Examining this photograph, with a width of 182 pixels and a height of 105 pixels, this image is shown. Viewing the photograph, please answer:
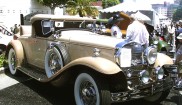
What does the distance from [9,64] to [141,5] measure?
426 inches

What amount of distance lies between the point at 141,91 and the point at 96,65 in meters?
0.90

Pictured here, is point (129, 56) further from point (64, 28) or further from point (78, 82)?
point (64, 28)

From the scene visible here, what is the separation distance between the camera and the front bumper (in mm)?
4367

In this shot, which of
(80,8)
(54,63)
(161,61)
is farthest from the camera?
(80,8)

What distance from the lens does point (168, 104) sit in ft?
17.7

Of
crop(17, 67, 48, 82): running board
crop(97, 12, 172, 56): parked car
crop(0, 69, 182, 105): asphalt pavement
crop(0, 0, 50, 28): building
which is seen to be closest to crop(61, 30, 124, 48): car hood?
crop(17, 67, 48, 82): running board

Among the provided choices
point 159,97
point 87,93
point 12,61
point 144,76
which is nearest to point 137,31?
point 159,97

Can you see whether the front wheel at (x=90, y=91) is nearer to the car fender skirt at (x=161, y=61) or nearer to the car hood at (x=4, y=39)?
the car fender skirt at (x=161, y=61)

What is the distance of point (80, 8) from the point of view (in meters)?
28.8

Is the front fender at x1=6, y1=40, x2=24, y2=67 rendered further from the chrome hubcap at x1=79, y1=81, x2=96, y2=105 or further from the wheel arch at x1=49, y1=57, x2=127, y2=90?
the chrome hubcap at x1=79, y1=81, x2=96, y2=105

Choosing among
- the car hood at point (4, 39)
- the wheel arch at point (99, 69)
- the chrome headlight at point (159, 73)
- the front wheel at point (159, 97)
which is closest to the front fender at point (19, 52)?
the wheel arch at point (99, 69)

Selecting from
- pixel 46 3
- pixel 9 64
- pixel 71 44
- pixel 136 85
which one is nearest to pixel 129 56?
pixel 136 85

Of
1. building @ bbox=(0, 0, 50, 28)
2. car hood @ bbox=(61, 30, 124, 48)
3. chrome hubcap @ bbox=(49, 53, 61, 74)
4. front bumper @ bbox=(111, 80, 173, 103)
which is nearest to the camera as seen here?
front bumper @ bbox=(111, 80, 173, 103)

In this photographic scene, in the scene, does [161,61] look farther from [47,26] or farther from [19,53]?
[19,53]
